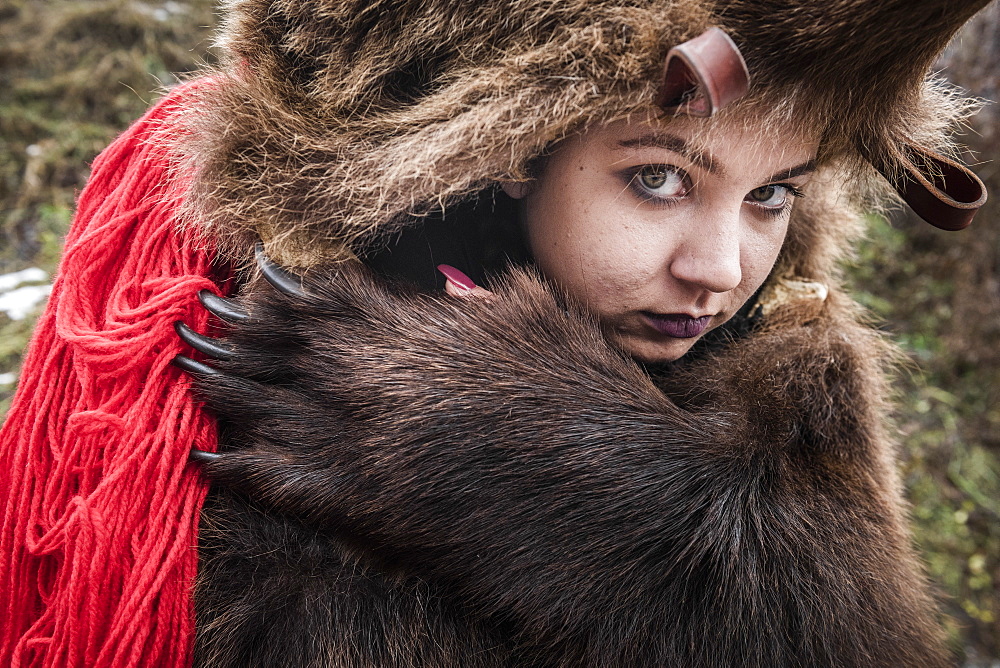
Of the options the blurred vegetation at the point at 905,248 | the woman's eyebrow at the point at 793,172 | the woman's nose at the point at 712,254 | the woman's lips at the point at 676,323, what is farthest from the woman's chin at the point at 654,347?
the blurred vegetation at the point at 905,248

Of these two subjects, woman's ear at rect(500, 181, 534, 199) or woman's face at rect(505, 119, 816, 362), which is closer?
woman's face at rect(505, 119, 816, 362)

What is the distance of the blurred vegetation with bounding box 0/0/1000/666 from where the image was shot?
231 centimetres

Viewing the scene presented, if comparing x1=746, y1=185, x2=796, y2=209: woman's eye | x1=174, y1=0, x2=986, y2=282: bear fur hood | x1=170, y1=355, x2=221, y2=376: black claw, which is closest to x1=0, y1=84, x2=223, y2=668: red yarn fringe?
x1=170, y1=355, x2=221, y2=376: black claw

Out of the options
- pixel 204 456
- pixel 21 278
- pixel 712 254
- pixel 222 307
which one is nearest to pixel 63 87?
pixel 21 278

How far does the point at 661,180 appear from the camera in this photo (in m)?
0.96

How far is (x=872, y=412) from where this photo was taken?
4.09 feet

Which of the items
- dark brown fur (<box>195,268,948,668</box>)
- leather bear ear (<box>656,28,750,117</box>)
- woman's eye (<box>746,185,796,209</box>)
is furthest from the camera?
woman's eye (<box>746,185,796,209</box>)

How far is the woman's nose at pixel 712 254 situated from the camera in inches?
38.1

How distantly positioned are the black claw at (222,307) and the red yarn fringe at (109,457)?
0.02 m

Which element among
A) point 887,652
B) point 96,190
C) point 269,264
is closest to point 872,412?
point 887,652

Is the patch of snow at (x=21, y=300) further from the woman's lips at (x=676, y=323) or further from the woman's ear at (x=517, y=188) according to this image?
the woman's lips at (x=676, y=323)

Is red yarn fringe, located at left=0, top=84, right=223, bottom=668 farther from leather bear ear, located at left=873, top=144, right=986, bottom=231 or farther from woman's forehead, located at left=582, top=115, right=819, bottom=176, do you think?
leather bear ear, located at left=873, top=144, right=986, bottom=231

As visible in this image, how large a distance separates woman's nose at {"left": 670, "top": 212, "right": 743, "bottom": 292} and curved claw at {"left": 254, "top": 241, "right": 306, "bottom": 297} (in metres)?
0.52

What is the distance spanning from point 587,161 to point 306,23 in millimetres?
429
